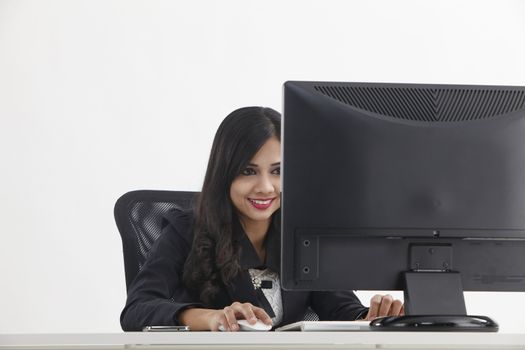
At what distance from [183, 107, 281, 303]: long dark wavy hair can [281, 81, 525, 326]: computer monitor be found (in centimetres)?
65

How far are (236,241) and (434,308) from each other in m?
0.86

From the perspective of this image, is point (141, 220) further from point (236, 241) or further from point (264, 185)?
point (264, 185)

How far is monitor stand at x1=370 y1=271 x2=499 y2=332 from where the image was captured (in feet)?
4.91

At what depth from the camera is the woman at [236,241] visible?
2281mm

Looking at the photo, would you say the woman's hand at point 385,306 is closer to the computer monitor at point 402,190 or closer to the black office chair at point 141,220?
the computer monitor at point 402,190

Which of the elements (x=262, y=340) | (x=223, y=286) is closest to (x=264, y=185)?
(x=223, y=286)

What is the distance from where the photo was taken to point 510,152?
1.63m

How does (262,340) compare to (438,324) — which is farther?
(438,324)

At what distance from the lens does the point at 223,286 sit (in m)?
2.34

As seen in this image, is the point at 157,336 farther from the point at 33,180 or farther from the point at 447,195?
the point at 33,180

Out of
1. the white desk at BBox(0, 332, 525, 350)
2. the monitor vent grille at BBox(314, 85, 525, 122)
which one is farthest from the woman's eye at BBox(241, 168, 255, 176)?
Result: the white desk at BBox(0, 332, 525, 350)

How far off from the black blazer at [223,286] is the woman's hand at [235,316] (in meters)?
0.52

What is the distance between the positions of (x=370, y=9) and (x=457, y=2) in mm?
493

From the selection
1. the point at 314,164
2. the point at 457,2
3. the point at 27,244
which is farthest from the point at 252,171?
the point at 457,2
